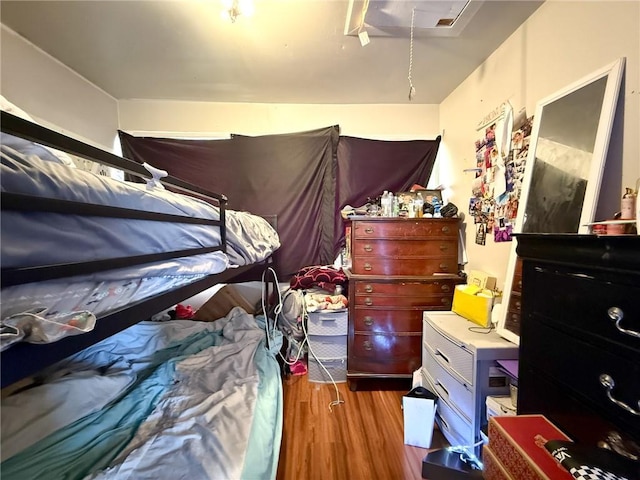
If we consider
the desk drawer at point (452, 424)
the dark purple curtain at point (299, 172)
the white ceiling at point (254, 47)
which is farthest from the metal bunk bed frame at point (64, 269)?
the dark purple curtain at point (299, 172)

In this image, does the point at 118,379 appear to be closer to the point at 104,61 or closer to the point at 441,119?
the point at 104,61

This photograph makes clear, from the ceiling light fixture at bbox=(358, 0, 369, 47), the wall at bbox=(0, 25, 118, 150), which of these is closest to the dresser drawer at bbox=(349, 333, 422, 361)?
the ceiling light fixture at bbox=(358, 0, 369, 47)

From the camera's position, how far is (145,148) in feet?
8.91

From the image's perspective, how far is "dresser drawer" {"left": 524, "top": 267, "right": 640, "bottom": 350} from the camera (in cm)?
68

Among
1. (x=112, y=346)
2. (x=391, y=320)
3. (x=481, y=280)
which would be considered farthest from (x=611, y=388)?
(x=112, y=346)

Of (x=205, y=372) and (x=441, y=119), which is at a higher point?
(x=441, y=119)

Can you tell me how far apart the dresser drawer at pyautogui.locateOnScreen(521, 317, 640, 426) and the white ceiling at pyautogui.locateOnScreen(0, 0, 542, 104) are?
5.22 feet

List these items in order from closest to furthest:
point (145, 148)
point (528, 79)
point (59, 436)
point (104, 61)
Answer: point (59, 436) → point (528, 79) → point (104, 61) → point (145, 148)

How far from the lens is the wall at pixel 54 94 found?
182 cm

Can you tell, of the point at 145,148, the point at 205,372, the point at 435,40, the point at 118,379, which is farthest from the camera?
the point at 145,148

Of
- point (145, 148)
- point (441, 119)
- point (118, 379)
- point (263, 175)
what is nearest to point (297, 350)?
point (118, 379)

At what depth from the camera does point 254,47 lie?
1906 millimetres

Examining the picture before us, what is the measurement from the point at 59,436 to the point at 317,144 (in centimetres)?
250

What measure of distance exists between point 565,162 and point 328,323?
1766 mm
